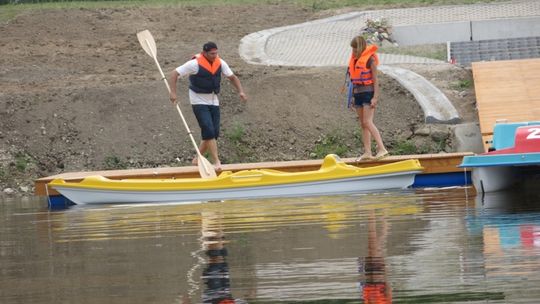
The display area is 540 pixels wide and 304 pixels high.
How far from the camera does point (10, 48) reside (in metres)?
Result: 30.7

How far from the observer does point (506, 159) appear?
15.4 metres

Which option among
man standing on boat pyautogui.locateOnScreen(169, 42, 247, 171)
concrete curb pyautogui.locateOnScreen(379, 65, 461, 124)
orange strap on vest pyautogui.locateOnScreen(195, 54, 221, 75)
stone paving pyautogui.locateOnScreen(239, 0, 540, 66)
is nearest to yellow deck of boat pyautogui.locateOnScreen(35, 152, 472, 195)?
man standing on boat pyautogui.locateOnScreen(169, 42, 247, 171)

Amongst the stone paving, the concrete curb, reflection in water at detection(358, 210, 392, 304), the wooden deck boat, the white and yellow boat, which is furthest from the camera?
the stone paving

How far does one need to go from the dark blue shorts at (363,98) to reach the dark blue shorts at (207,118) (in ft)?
6.54

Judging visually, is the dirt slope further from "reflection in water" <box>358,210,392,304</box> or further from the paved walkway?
"reflection in water" <box>358,210,392,304</box>

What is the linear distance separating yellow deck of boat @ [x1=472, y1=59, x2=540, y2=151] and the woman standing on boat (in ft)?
5.88

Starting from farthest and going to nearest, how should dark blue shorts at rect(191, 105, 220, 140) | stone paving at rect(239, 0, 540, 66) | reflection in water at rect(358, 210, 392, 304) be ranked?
stone paving at rect(239, 0, 540, 66) → dark blue shorts at rect(191, 105, 220, 140) → reflection in water at rect(358, 210, 392, 304)

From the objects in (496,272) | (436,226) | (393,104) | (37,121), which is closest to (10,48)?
(37,121)

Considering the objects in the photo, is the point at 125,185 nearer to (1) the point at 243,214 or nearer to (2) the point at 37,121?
(1) the point at 243,214

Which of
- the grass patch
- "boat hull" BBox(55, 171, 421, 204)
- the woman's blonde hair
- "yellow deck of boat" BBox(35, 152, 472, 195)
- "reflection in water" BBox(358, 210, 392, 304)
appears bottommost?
"reflection in water" BBox(358, 210, 392, 304)

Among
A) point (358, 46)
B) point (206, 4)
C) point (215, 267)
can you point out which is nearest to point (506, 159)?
point (358, 46)

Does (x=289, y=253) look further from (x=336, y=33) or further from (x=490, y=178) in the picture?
(x=336, y=33)

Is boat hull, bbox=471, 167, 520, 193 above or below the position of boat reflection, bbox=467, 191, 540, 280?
above

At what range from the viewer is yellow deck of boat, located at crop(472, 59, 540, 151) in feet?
67.9
